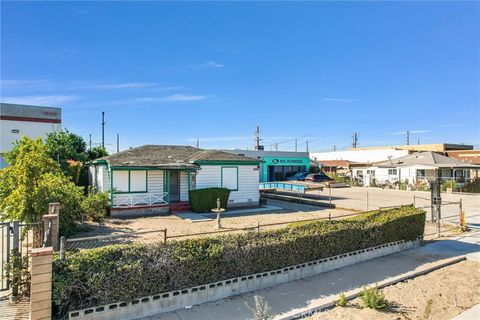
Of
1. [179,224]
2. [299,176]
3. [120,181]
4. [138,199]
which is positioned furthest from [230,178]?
[299,176]

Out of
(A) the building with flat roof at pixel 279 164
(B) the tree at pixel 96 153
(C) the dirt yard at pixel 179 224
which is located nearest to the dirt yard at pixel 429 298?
(C) the dirt yard at pixel 179 224

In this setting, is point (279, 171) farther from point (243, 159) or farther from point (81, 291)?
point (81, 291)

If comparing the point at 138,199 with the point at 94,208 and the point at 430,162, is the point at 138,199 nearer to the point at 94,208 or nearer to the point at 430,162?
the point at 94,208

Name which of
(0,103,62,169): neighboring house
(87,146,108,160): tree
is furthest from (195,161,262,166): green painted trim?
(0,103,62,169): neighboring house

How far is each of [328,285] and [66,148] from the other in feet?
76.1

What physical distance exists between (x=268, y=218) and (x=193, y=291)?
30.9 ft

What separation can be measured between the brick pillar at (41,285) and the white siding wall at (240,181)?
41.7ft

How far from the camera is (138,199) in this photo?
16578mm

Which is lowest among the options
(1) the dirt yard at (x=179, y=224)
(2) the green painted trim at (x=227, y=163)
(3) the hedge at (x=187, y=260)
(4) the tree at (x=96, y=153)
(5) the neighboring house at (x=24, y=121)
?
(1) the dirt yard at (x=179, y=224)

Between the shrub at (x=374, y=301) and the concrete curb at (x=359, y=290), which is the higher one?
the shrub at (x=374, y=301)

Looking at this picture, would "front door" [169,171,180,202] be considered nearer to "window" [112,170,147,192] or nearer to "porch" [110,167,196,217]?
"porch" [110,167,196,217]

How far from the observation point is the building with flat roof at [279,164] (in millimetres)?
42866

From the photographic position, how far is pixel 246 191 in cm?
→ 1931

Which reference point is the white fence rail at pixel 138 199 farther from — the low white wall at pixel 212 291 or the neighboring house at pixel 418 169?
the neighboring house at pixel 418 169
